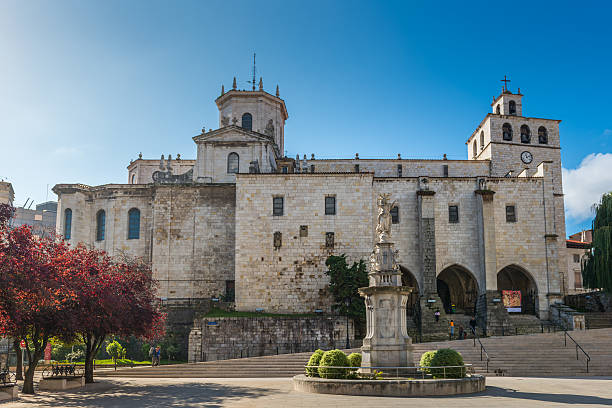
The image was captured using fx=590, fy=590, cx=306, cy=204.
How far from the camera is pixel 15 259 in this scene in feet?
61.9

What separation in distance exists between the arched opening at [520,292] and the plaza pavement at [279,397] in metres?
19.2

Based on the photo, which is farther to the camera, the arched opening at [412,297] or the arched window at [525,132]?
the arched window at [525,132]

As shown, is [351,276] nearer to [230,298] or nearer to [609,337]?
[230,298]

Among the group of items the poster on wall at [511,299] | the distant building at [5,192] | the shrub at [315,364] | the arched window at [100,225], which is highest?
the distant building at [5,192]

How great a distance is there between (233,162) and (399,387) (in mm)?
29939

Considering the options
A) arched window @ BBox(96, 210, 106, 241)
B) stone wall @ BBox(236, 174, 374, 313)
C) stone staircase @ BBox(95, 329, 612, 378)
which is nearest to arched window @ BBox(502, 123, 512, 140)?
stone wall @ BBox(236, 174, 374, 313)

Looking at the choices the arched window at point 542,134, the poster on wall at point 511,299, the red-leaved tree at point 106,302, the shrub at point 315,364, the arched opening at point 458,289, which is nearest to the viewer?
the shrub at point 315,364

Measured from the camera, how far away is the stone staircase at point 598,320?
123 feet

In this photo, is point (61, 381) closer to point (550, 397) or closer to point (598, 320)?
point (550, 397)

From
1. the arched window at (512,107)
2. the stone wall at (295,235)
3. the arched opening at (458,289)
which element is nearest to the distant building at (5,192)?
the stone wall at (295,235)

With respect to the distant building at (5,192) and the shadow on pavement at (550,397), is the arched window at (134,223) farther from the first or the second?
the shadow on pavement at (550,397)

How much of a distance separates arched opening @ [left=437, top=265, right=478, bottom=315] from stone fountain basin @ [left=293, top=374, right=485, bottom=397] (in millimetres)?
24384

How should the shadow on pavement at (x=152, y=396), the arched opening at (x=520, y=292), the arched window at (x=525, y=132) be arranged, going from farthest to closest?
the arched window at (x=525, y=132), the arched opening at (x=520, y=292), the shadow on pavement at (x=152, y=396)

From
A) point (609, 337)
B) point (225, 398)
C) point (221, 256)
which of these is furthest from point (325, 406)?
point (221, 256)
